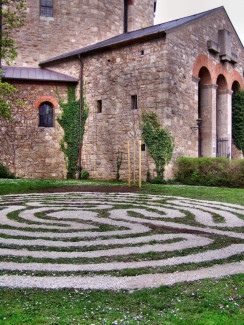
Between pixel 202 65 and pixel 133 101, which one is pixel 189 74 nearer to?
pixel 202 65

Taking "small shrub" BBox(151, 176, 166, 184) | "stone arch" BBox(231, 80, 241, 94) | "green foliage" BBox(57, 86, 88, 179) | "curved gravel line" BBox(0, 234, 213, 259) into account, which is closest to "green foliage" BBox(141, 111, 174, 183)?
"small shrub" BBox(151, 176, 166, 184)

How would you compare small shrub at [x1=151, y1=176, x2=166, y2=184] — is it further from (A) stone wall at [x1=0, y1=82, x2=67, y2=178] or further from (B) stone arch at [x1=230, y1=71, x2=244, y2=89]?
(B) stone arch at [x1=230, y1=71, x2=244, y2=89]

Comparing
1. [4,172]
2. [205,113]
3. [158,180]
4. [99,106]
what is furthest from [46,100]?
[205,113]

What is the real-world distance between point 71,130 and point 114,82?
3272mm

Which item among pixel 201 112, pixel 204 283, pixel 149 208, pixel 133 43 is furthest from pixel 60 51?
pixel 204 283

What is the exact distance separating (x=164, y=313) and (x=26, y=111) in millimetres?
16482

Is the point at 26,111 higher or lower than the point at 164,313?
higher

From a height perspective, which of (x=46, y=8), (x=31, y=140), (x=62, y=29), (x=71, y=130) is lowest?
(x=31, y=140)

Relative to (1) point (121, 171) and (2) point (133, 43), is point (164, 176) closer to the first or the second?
(1) point (121, 171)

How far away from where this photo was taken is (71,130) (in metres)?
18.3

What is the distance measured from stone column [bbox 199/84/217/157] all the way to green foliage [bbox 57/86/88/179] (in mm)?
5867

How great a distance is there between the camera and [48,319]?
8.16ft

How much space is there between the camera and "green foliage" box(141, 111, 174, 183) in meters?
15.2

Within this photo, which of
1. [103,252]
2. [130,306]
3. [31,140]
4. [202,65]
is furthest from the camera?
[31,140]
